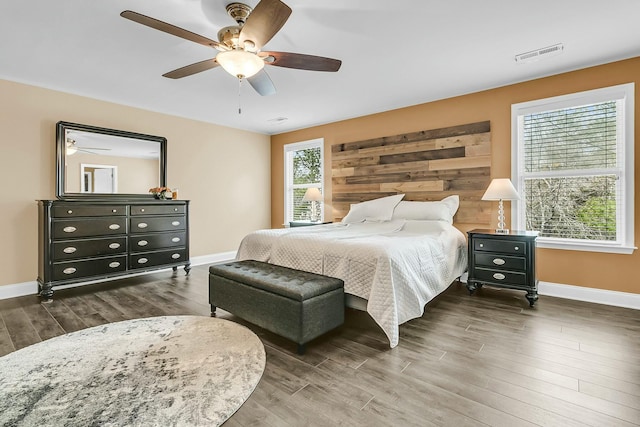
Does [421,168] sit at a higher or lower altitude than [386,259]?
higher

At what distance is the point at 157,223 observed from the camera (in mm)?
4332

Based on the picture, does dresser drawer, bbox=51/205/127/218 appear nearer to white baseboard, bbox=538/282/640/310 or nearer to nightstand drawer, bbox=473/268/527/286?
nightstand drawer, bbox=473/268/527/286

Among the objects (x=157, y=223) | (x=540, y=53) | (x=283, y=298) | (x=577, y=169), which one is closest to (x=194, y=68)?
(x=283, y=298)

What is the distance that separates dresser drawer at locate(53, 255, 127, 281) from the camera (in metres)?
3.53

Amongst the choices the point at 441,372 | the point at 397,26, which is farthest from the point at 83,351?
the point at 397,26

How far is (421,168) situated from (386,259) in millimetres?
2499

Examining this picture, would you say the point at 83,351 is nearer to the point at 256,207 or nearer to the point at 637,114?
the point at 256,207

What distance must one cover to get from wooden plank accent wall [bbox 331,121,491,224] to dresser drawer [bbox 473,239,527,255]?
2.13 ft

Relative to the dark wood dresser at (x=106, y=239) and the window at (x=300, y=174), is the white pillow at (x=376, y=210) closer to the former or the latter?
the window at (x=300, y=174)

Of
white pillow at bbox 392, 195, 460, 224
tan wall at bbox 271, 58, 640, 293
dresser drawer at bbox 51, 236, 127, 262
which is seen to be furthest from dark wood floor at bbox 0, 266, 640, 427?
white pillow at bbox 392, 195, 460, 224

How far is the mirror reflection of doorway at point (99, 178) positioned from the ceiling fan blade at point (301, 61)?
123 inches

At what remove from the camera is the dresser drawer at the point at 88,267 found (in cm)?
353

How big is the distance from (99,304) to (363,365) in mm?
2902

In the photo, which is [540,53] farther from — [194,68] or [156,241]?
[156,241]
